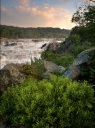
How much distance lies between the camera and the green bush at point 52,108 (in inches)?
255

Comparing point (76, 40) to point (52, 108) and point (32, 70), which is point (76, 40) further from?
point (52, 108)

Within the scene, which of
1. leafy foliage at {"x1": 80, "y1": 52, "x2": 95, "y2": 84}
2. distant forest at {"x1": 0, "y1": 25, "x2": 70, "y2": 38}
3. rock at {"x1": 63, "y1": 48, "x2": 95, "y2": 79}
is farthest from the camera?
distant forest at {"x1": 0, "y1": 25, "x2": 70, "y2": 38}

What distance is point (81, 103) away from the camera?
22.2 feet

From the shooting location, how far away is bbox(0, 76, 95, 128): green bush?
647cm

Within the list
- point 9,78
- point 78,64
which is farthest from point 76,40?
point 9,78

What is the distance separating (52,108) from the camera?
6512mm

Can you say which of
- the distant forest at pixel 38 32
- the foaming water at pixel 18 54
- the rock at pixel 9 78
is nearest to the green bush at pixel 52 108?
the rock at pixel 9 78

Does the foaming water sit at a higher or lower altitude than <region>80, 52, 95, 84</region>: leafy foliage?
lower

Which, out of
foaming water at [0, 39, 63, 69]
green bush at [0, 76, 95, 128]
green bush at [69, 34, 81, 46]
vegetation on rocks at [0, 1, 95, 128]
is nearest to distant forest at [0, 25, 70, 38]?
foaming water at [0, 39, 63, 69]

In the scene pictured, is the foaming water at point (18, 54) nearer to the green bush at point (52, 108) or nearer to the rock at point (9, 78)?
the rock at point (9, 78)

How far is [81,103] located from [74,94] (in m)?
0.36

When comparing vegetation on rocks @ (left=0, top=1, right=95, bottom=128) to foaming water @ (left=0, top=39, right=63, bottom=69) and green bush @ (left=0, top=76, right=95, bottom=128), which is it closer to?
green bush @ (left=0, top=76, right=95, bottom=128)

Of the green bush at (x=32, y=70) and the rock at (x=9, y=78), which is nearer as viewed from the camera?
the rock at (x=9, y=78)

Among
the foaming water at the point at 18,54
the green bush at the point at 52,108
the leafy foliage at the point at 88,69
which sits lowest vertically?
the foaming water at the point at 18,54
